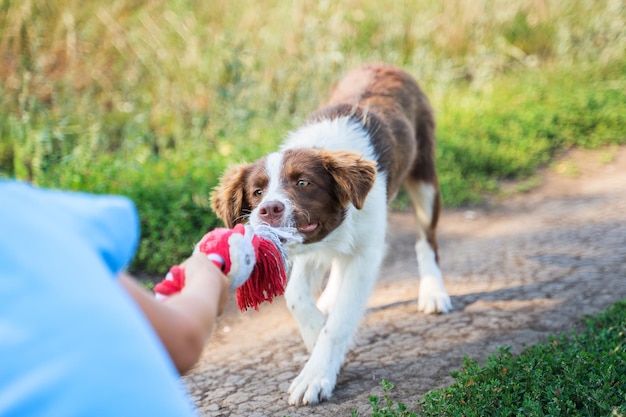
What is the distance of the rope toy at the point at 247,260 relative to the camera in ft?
5.62

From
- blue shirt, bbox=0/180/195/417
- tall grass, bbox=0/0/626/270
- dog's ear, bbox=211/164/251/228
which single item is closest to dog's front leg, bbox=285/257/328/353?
dog's ear, bbox=211/164/251/228

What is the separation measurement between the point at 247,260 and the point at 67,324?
838 millimetres

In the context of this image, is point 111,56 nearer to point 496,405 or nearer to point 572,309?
point 572,309

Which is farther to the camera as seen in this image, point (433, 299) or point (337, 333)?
point (433, 299)

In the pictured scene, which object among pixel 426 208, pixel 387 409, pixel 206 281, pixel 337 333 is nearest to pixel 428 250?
pixel 426 208

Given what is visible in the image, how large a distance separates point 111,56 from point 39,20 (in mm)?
825

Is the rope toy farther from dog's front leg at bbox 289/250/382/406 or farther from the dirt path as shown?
the dirt path

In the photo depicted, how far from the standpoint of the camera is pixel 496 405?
9.43 feet

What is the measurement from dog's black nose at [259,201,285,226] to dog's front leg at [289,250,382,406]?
0.67 metres

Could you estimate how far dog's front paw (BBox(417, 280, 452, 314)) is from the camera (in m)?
4.30

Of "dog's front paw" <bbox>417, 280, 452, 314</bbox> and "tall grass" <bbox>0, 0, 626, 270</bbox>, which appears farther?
"tall grass" <bbox>0, 0, 626, 270</bbox>

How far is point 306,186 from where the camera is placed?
344 centimetres

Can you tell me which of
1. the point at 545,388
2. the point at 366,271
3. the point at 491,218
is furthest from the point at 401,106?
the point at 545,388

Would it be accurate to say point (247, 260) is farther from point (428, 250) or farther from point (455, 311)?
point (428, 250)
